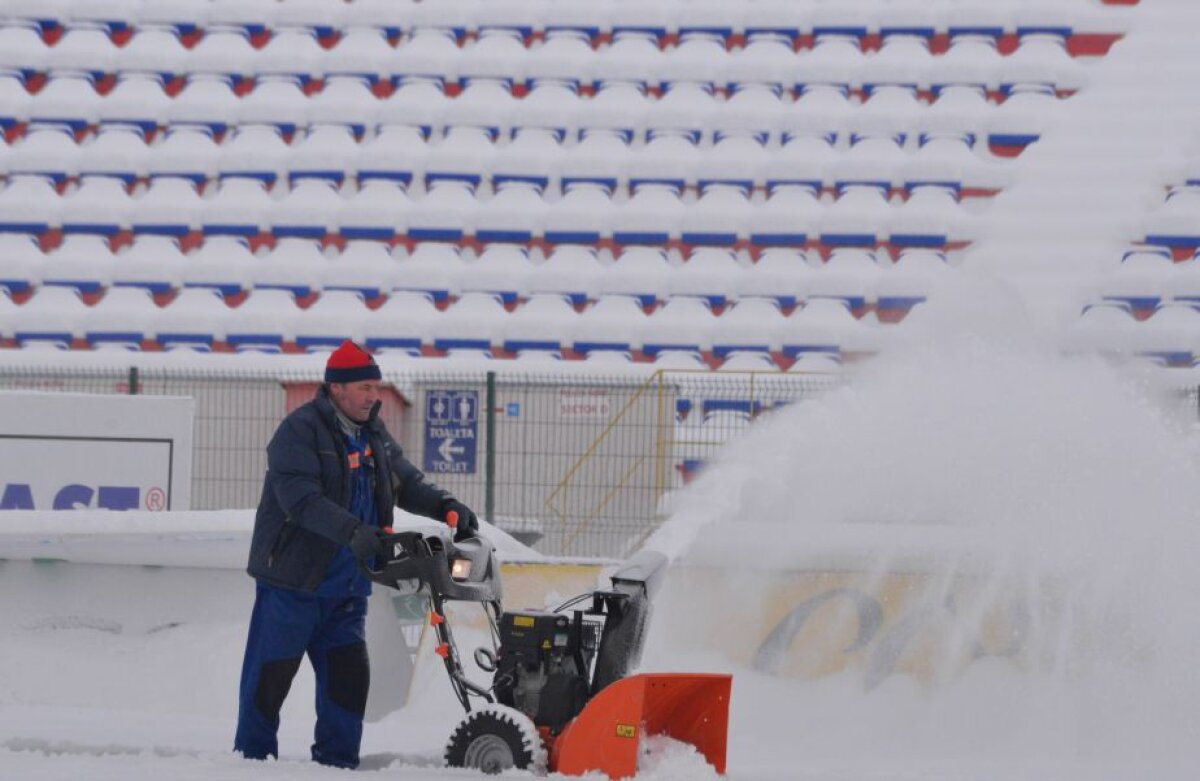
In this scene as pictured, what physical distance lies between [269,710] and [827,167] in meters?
12.8

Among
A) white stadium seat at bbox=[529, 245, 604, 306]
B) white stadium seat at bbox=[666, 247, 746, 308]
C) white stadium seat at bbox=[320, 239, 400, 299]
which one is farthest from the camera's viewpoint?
white stadium seat at bbox=[320, 239, 400, 299]

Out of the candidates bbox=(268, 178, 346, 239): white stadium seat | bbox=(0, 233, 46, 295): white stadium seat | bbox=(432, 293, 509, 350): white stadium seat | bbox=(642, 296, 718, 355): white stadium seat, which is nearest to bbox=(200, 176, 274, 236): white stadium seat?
bbox=(268, 178, 346, 239): white stadium seat

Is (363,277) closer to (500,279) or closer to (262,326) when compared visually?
(262,326)

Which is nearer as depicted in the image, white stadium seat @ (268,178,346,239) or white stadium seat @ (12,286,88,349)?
white stadium seat @ (12,286,88,349)

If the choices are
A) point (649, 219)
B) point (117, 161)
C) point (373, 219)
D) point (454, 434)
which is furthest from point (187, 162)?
point (454, 434)

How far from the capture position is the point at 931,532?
6.04 m

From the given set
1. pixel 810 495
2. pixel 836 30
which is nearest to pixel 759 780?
pixel 810 495

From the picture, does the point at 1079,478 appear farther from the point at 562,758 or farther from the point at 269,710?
the point at 269,710

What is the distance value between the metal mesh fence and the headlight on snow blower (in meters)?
5.51

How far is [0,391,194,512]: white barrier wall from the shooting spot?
8.28 metres

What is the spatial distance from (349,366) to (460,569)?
0.67m

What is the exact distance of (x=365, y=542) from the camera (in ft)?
13.1

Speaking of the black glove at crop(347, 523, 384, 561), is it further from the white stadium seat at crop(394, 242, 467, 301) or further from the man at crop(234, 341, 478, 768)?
the white stadium seat at crop(394, 242, 467, 301)

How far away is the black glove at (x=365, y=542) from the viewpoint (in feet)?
13.1
